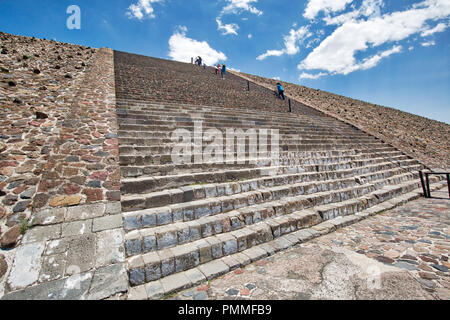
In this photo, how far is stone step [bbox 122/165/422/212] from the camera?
302cm

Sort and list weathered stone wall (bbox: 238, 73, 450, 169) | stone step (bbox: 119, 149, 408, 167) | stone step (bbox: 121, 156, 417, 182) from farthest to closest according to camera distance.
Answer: weathered stone wall (bbox: 238, 73, 450, 169) → stone step (bbox: 119, 149, 408, 167) → stone step (bbox: 121, 156, 417, 182)

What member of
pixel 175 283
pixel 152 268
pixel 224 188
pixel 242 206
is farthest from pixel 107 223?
pixel 242 206

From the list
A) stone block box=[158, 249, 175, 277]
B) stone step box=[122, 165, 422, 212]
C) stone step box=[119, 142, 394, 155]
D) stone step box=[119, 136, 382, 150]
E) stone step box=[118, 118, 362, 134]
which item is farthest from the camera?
stone step box=[118, 118, 362, 134]

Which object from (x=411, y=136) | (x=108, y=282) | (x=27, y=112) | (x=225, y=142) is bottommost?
(x=108, y=282)

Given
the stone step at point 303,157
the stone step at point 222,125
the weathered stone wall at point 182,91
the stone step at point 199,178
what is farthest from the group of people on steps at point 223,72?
the stone step at point 199,178

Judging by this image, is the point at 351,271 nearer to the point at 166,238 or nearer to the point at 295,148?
the point at 166,238

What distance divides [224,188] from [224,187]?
19 mm

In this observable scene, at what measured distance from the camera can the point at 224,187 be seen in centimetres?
379

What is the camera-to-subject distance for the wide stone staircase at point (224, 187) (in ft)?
8.60

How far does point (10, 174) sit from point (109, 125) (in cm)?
193

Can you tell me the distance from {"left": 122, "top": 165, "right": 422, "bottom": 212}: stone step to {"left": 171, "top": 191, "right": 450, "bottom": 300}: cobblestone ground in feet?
4.39

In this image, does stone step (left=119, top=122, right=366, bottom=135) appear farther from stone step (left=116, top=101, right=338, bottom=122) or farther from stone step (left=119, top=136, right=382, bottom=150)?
stone step (left=116, top=101, right=338, bottom=122)

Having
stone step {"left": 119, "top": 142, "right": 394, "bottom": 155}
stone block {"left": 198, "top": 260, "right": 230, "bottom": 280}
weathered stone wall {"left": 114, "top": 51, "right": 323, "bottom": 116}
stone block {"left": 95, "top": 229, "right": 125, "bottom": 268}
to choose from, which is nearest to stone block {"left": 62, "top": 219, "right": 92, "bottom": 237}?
stone block {"left": 95, "top": 229, "right": 125, "bottom": 268}
